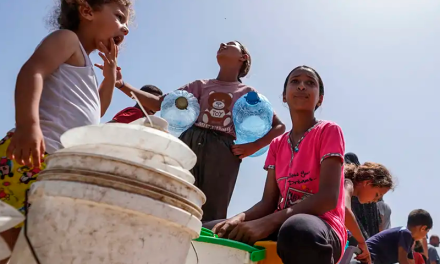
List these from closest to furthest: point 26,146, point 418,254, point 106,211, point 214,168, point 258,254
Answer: point 106,211 < point 26,146 < point 258,254 < point 214,168 < point 418,254

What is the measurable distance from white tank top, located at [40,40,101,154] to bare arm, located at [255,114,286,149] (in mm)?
1822

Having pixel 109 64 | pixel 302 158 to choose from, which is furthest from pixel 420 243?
pixel 109 64

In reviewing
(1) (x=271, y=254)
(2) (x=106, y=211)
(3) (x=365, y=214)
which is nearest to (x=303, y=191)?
(1) (x=271, y=254)

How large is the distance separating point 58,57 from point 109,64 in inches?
19.0

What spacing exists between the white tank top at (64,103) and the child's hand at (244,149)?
5.33 feet

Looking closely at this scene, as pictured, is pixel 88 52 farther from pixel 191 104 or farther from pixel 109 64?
pixel 191 104

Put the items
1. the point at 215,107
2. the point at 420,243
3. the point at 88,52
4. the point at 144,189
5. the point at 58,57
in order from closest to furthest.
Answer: the point at 144,189, the point at 58,57, the point at 88,52, the point at 215,107, the point at 420,243

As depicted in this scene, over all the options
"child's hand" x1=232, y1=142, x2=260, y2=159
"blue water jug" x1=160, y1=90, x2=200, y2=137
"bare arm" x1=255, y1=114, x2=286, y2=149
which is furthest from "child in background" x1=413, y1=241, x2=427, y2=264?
"blue water jug" x1=160, y1=90, x2=200, y2=137

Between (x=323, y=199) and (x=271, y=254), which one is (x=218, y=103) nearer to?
(x=323, y=199)

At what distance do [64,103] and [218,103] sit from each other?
1.84m

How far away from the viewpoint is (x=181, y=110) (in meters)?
3.61

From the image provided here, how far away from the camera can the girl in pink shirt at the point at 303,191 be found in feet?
5.59

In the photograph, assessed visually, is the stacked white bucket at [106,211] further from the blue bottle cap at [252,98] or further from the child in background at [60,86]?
the blue bottle cap at [252,98]

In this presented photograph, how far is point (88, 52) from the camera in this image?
2.15 metres
